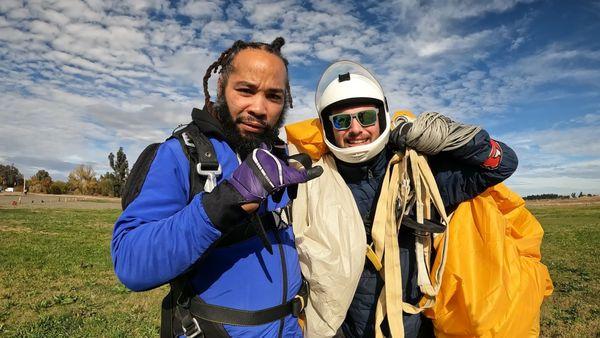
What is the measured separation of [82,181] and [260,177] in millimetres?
118670

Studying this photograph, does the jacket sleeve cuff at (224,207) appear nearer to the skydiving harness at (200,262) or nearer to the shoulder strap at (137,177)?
the skydiving harness at (200,262)

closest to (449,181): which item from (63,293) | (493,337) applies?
(493,337)

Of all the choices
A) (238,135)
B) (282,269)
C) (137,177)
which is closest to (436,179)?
(282,269)

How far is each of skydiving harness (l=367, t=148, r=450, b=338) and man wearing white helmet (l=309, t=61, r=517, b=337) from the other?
0.14 metres

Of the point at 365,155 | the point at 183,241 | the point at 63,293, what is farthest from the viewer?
the point at 63,293

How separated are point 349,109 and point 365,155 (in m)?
0.45

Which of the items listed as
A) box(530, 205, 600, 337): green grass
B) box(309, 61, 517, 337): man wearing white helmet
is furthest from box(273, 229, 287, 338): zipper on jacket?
box(530, 205, 600, 337): green grass

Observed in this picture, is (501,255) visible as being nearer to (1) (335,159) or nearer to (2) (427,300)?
(2) (427,300)

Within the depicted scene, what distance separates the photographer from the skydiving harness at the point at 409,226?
8.70 feet

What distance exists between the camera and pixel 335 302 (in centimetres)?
242

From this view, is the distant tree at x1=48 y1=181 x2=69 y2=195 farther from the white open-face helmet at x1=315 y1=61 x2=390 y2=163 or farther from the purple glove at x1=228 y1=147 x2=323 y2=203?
the purple glove at x1=228 y1=147 x2=323 y2=203

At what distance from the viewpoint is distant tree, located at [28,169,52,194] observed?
102812mm

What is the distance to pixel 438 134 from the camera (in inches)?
97.6

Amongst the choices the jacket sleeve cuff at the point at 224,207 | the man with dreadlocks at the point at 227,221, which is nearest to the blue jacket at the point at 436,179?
the man with dreadlocks at the point at 227,221
